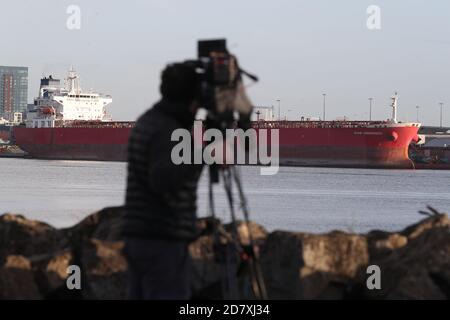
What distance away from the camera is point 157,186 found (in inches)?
143

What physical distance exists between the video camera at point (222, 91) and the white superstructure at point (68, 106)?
210 ft

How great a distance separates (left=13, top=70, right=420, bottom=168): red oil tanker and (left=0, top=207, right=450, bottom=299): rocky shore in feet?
155

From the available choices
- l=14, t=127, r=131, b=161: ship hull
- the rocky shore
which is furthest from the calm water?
l=14, t=127, r=131, b=161: ship hull

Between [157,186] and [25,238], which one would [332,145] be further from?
[157,186]

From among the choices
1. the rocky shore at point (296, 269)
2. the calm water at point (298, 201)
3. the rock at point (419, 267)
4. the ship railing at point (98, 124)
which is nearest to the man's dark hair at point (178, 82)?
the rocky shore at point (296, 269)

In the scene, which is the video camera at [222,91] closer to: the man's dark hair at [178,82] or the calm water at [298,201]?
the man's dark hair at [178,82]

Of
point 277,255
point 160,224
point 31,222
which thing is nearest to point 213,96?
point 160,224

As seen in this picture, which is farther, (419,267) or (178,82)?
(419,267)

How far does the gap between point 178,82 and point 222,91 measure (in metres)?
0.19

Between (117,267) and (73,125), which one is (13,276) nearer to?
(117,267)

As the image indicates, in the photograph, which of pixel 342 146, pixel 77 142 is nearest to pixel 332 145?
pixel 342 146

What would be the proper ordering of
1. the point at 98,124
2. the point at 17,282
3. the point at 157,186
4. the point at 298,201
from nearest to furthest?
the point at 157,186 → the point at 17,282 → the point at 298,201 → the point at 98,124

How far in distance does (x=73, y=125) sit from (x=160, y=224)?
5958 centimetres
